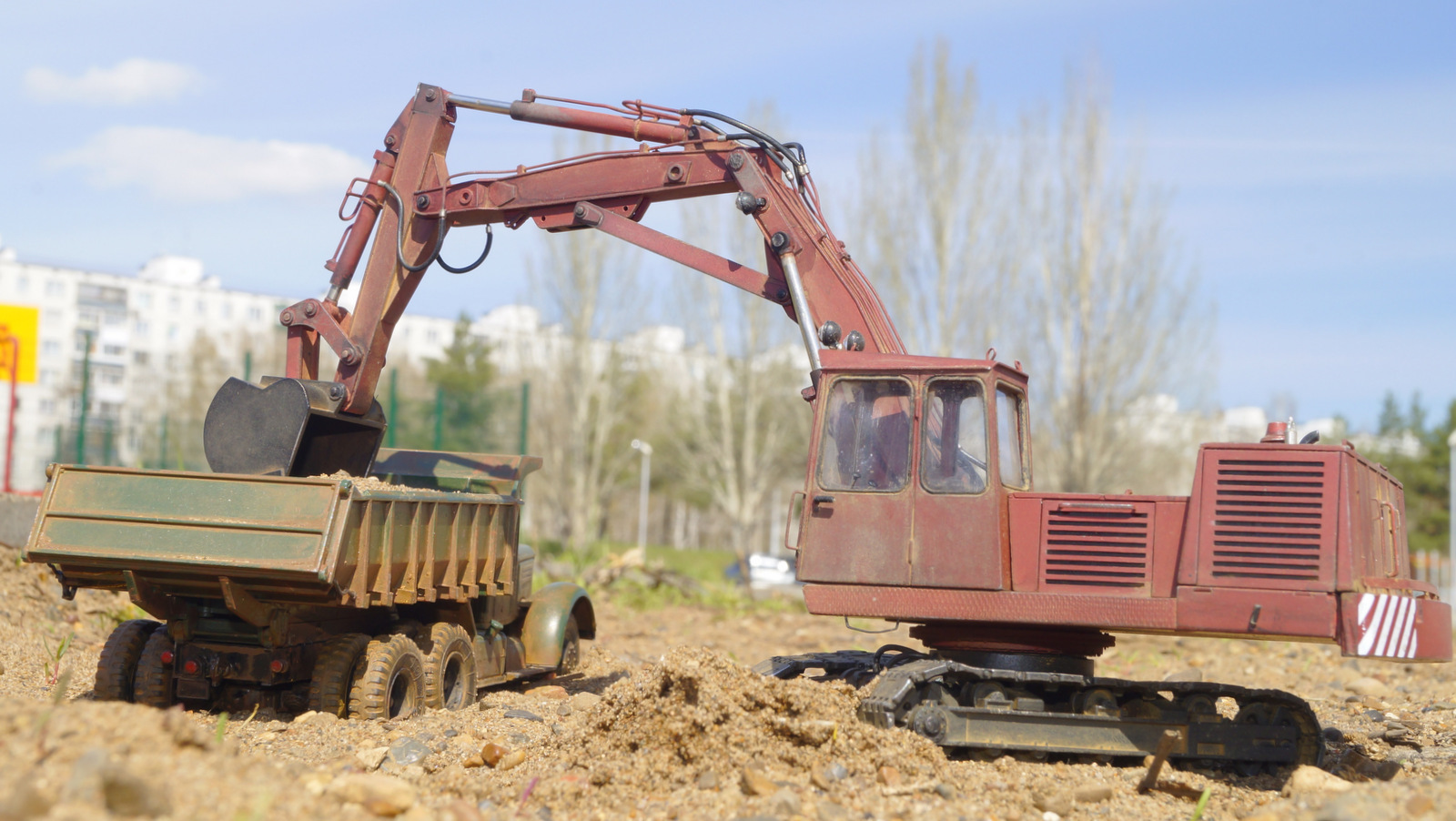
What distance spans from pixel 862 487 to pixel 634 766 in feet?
7.65

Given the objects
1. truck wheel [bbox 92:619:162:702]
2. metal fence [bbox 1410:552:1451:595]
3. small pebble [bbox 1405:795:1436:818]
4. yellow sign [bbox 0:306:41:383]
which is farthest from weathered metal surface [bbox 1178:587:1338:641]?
metal fence [bbox 1410:552:1451:595]

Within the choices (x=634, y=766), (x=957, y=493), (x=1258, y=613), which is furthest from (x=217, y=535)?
(x=1258, y=613)

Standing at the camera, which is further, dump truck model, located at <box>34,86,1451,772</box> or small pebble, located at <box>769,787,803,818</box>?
dump truck model, located at <box>34,86,1451,772</box>

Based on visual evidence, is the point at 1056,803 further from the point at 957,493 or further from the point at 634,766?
the point at 634,766

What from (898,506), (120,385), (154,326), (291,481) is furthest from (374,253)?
(154,326)

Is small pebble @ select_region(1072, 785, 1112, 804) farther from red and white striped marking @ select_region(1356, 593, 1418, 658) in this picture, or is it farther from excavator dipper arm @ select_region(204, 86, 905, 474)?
excavator dipper arm @ select_region(204, 86, 905, 474)

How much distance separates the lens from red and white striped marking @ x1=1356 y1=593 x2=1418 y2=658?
22.6 feet

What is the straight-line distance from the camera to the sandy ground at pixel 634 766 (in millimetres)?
4777

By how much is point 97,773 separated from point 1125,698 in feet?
19.4

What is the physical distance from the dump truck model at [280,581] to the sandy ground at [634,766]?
0.34 m

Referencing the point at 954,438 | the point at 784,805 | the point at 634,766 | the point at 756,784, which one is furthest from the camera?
the point at 954,438

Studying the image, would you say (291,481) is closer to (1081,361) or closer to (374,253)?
(374,253)

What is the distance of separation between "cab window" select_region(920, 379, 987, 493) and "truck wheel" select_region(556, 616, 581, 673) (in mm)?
4748

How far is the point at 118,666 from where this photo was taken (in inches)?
339
